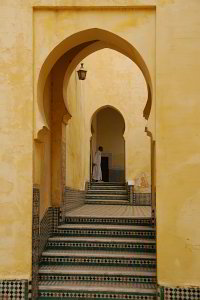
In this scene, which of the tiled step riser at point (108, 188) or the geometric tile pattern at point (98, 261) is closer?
the geometric tile pattern at point (98, 261)

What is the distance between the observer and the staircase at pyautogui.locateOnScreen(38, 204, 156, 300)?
18.5 feet

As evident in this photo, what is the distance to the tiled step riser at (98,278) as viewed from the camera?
5.93 metres

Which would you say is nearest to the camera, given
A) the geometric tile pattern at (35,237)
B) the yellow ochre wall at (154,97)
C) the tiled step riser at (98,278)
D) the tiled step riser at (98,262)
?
the yellow ochre wall at (154,97)

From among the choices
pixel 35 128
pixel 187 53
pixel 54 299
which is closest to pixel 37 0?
pixel 35 128

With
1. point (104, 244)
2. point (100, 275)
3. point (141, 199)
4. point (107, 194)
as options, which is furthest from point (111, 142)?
point (100, 275)

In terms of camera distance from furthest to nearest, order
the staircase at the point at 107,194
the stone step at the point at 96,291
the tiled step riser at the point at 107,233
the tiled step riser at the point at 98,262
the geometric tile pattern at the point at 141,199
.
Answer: the geometric tile pattern at the point at 141,199, the staircase at the point at 107,194, the tiled step riser at the point at 107,233, the tiled step riser at the point at 98,262, the stone step at the point at 96,291

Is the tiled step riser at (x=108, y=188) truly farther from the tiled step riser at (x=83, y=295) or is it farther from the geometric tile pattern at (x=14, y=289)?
the geometric tile pattern at (x=14, y=289)

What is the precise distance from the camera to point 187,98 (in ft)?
17.3

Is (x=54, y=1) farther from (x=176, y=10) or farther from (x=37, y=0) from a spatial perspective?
(x=176, y=10)

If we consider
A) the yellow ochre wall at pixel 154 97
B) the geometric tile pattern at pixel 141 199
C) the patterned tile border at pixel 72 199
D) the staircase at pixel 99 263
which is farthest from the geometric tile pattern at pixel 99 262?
the geometric tile pattern at pixel 141 199

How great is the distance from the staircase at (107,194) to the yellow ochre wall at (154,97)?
24.8ft

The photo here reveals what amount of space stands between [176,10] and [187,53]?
547 millimetres

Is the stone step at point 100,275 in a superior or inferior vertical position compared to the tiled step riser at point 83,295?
superior

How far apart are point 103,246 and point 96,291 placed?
3.88ft
